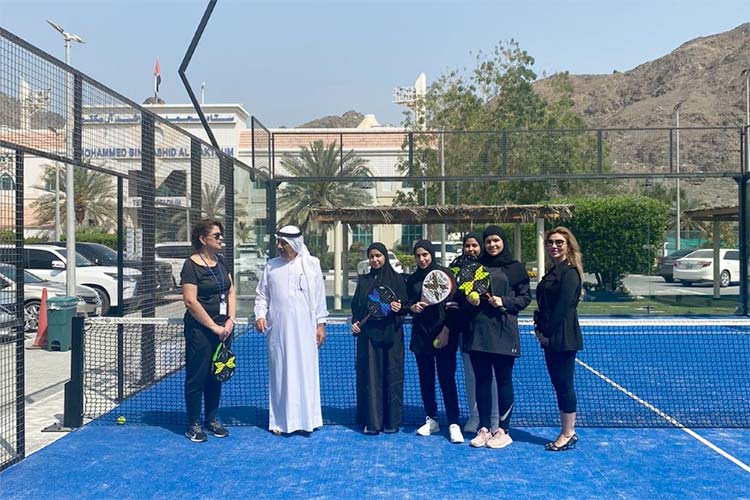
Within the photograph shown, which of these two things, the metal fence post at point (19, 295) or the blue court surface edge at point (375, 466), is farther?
the metal fence post at point (19, 295)

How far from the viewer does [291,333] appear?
23.2ft

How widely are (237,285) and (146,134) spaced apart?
5184 mm

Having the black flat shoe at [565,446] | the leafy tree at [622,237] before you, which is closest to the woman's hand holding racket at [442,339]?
the black flat shoe at [565,446]

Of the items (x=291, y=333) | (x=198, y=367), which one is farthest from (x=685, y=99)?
(x=198, y=367)

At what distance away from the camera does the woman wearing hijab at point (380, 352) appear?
709 centimetres

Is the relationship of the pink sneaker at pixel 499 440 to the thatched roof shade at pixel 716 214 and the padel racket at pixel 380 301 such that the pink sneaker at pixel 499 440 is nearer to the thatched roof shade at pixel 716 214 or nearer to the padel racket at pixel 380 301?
the padel racket at pixel 380 301

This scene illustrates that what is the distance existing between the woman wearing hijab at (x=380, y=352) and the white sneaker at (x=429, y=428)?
268 millimetres

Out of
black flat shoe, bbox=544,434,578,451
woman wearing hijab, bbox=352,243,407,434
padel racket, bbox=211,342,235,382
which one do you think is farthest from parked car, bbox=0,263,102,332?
black flat shoe, bbox=544,434,578,451

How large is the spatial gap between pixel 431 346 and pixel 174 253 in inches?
245

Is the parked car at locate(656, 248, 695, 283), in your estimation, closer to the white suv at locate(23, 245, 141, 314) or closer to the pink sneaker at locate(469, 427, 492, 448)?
the white suv at locate(23, 245, 141, 314)

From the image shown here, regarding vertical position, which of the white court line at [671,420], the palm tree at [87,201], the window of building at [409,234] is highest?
the palm tree at [87,201]

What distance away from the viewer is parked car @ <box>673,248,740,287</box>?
28828mm

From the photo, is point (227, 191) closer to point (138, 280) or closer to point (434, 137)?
point (138, 280)

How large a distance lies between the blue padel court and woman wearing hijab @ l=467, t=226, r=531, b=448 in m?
0.28
